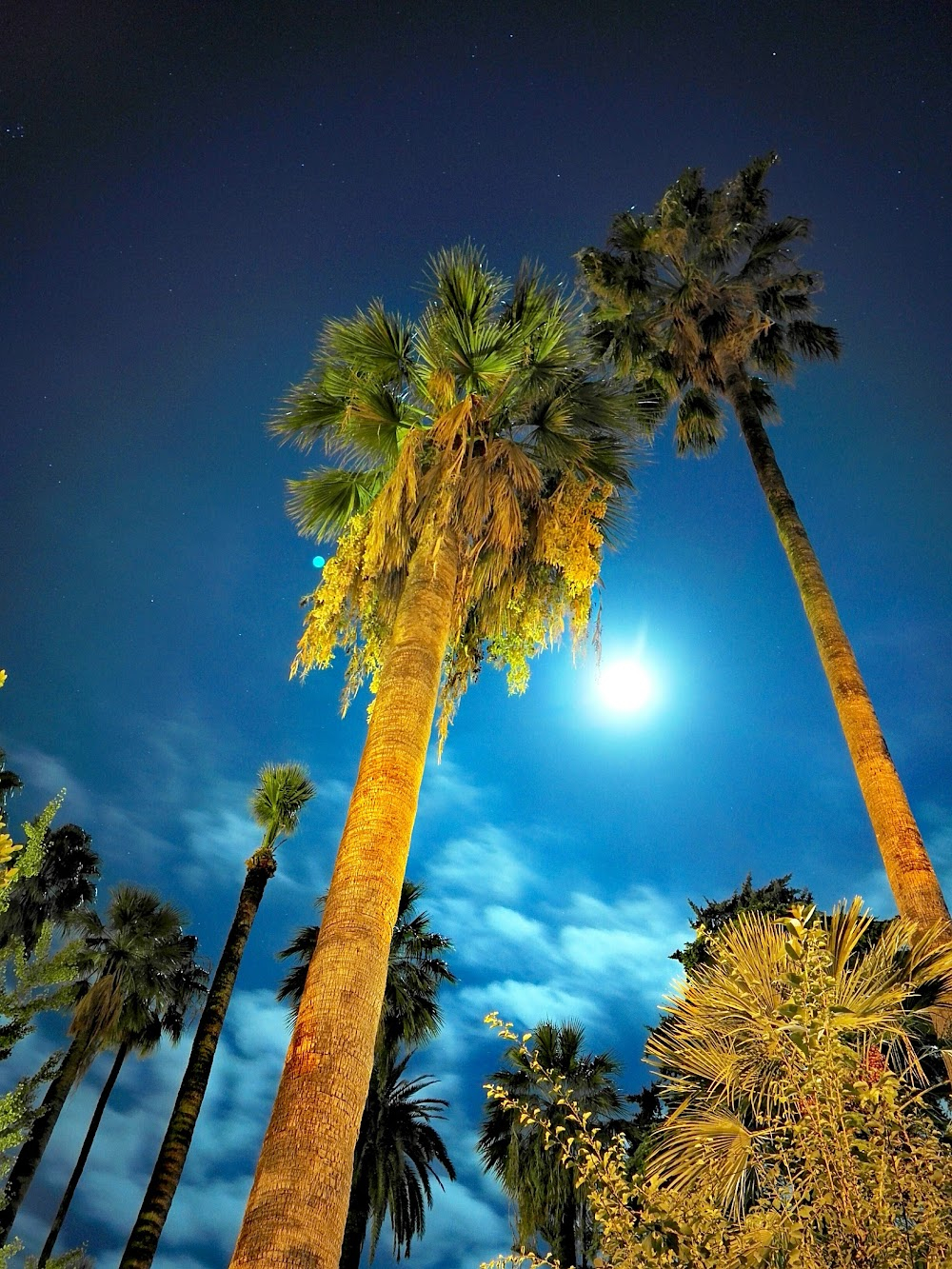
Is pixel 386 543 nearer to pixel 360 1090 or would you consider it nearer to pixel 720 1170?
pixel 360 1090

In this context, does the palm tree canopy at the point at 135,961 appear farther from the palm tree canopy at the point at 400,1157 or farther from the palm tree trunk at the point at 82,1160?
the palm tree canopy at the point at 400,1157

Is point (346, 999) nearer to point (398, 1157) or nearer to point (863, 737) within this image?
point (863, 737)

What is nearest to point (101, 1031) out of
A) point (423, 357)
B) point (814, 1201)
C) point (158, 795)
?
point (423, 357)

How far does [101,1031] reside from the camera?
19.0 m

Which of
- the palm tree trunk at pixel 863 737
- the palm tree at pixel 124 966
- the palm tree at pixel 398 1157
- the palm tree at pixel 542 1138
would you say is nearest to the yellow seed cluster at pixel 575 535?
the palm tree trunk at pixel 863 737

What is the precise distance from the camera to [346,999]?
14.7 ft

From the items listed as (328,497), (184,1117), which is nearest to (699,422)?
(328,497)

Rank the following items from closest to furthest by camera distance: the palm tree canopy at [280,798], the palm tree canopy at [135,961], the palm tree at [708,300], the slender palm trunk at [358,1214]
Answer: the palm tree at [708,300]
the palm tree canopy at [280,798]
the slender palm trunk at [358,1214]
the palm tree canopy at [135,961]

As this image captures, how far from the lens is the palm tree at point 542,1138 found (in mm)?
19578

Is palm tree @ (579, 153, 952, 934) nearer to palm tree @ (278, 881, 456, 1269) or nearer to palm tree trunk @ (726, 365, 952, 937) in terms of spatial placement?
palm tree trunk @ (726, 365, 952, 937)

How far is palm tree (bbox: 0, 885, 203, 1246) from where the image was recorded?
62.2 ft

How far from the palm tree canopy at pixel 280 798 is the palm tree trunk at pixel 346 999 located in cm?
978

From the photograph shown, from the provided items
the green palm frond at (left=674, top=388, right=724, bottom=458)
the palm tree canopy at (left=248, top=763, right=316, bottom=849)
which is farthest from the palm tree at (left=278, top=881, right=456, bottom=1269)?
the green palm frond at (left=674, top=388, right=724, bottom=458)

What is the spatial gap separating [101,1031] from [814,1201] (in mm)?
20022
